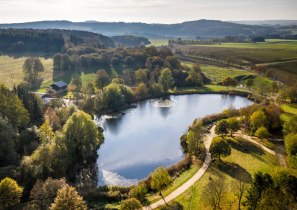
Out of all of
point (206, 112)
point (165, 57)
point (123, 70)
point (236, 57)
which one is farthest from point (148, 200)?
point (236, 57)

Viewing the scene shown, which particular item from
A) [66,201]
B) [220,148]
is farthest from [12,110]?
[220,148]

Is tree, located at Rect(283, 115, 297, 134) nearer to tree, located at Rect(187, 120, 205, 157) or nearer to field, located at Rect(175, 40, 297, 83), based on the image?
tree, located at Rect(187, 120, 205, 157)

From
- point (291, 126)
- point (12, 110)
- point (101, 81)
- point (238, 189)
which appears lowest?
point (238, 189)

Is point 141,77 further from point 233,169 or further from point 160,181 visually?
point 160,181

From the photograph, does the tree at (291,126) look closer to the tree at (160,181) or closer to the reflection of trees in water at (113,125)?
the tree at (160,181)

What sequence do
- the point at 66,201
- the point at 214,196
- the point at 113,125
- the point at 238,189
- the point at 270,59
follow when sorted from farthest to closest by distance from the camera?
the point at 270,59 → the point at 113,125 → the point at 238,189 → the point at 214,196 → the point at 66,201

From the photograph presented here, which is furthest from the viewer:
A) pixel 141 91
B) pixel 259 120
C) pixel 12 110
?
pixel 141 91
